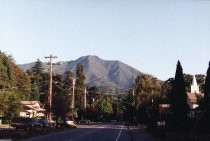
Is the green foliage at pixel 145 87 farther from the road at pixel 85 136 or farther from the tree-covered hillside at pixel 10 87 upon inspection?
the road at pixel 85 136

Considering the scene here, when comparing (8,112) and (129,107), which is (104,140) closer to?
(8,112)

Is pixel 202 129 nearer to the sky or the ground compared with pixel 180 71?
nearer to the ground

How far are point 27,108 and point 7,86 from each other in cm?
691

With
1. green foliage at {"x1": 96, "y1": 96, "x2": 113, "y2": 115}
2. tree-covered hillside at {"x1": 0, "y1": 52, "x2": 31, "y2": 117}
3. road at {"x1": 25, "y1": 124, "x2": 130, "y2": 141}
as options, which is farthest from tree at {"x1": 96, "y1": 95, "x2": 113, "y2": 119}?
road at {"x1": 25, "y1": 124, "x2": 130, "y2": 141}

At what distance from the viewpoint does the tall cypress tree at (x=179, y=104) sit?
47.2m

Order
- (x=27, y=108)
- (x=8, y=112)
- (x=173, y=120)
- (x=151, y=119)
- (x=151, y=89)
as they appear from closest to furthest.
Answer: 1. (x=173, y=120)
2. (x=151, y=119)
3. (x=8, y=112)
4. (x=27, y=108)
5. (x=151, y=89)

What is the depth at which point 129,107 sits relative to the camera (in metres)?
127

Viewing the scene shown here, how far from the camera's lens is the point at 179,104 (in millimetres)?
48125

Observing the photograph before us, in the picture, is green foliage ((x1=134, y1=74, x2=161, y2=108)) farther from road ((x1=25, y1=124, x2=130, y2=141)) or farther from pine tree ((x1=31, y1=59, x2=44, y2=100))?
road ((x1=25, y1=124, x2=130, y2=141))

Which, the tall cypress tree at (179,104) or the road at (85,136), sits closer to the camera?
the road at (85,136)

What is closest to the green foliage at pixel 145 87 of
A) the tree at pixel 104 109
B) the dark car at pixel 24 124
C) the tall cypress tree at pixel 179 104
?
the tree at pixel 104 109

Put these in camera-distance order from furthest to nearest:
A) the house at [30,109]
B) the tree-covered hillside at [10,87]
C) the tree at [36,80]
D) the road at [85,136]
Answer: the tree at [36,80], the house at [30,109], the tree-covered hillside at [10,87], the road at [85,136]

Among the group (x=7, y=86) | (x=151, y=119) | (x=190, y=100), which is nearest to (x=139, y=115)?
(x=190, y=100)

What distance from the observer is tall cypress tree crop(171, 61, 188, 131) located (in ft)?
155
